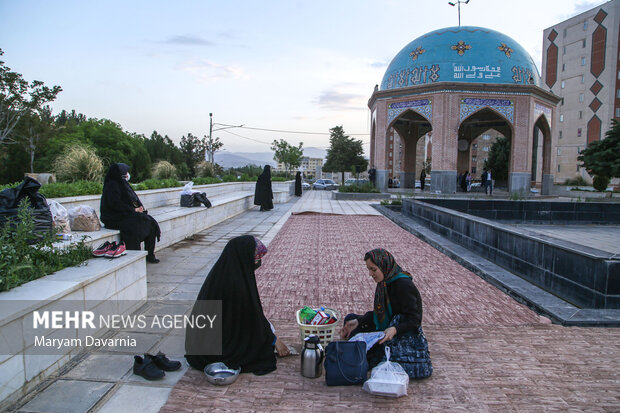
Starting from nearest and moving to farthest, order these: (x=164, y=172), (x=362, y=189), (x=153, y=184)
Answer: (x=153, y=184)
(x=164, y=172)
(x=362, y=189)

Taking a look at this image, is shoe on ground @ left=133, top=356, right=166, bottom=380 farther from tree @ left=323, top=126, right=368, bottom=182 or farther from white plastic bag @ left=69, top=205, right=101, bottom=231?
tree @ left=323, top=126, right=368, bottom=182

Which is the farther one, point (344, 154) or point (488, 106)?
point (344, 154)

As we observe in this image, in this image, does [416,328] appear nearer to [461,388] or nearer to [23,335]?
[461,388]

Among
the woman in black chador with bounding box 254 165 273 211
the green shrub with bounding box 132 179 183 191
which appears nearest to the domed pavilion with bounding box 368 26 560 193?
the woman in black chador with bounding box 254 165 273 211

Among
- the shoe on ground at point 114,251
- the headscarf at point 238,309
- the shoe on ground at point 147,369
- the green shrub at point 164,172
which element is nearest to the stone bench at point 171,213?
the shoe on ground at point 114,251

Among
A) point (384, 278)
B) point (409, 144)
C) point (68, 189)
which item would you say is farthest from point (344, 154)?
point (384, 278)

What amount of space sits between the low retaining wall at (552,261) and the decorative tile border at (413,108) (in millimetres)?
15323

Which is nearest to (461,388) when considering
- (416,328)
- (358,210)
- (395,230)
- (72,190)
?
(416,328)

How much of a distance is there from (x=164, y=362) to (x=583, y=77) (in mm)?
49708

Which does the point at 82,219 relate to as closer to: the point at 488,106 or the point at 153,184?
the point at 153,184

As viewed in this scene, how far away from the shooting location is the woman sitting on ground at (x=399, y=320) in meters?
2.75

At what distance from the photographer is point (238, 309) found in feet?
9.61

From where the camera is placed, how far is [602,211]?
1251 centimetres

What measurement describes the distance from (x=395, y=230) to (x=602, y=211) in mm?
7215
